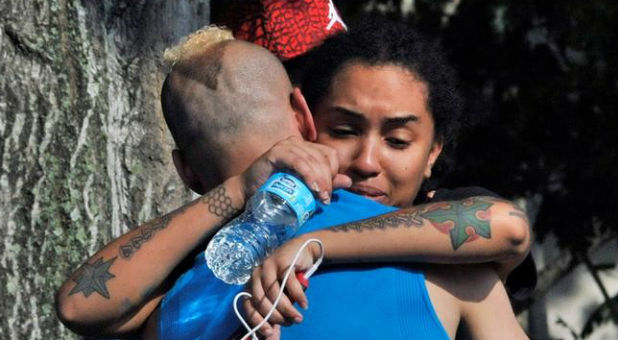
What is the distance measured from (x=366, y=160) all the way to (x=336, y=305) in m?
0.54

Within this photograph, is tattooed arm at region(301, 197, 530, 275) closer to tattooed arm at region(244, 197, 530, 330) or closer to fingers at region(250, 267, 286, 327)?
tattooed arm at region(244, 197, 530, 330)

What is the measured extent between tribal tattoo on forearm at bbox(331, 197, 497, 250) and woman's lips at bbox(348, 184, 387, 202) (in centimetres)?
30

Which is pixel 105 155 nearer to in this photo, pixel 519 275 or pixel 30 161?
pixel 30 161

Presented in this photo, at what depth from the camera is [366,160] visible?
330cm

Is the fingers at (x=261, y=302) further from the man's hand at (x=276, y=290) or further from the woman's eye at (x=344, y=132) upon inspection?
the woman's eye at (x=344, y=132)

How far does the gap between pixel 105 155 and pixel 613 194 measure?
3329mm

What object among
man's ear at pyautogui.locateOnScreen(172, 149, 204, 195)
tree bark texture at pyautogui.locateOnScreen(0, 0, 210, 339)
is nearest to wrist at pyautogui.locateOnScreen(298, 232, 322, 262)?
man's ear at pyautogui.locateOnScreen(172, 149, 204, 195)

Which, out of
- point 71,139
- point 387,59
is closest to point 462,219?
point 387,59

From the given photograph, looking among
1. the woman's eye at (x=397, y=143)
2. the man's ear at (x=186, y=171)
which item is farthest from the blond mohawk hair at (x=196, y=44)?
the woman's eye at (x=397, y=143)

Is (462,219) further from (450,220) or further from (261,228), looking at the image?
(261,228)

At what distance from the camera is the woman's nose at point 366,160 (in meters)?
3.30

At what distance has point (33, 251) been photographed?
14.0 ft

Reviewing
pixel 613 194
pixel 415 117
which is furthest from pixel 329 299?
pixel 613 194

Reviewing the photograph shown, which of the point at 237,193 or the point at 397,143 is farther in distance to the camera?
the point at 397,143
